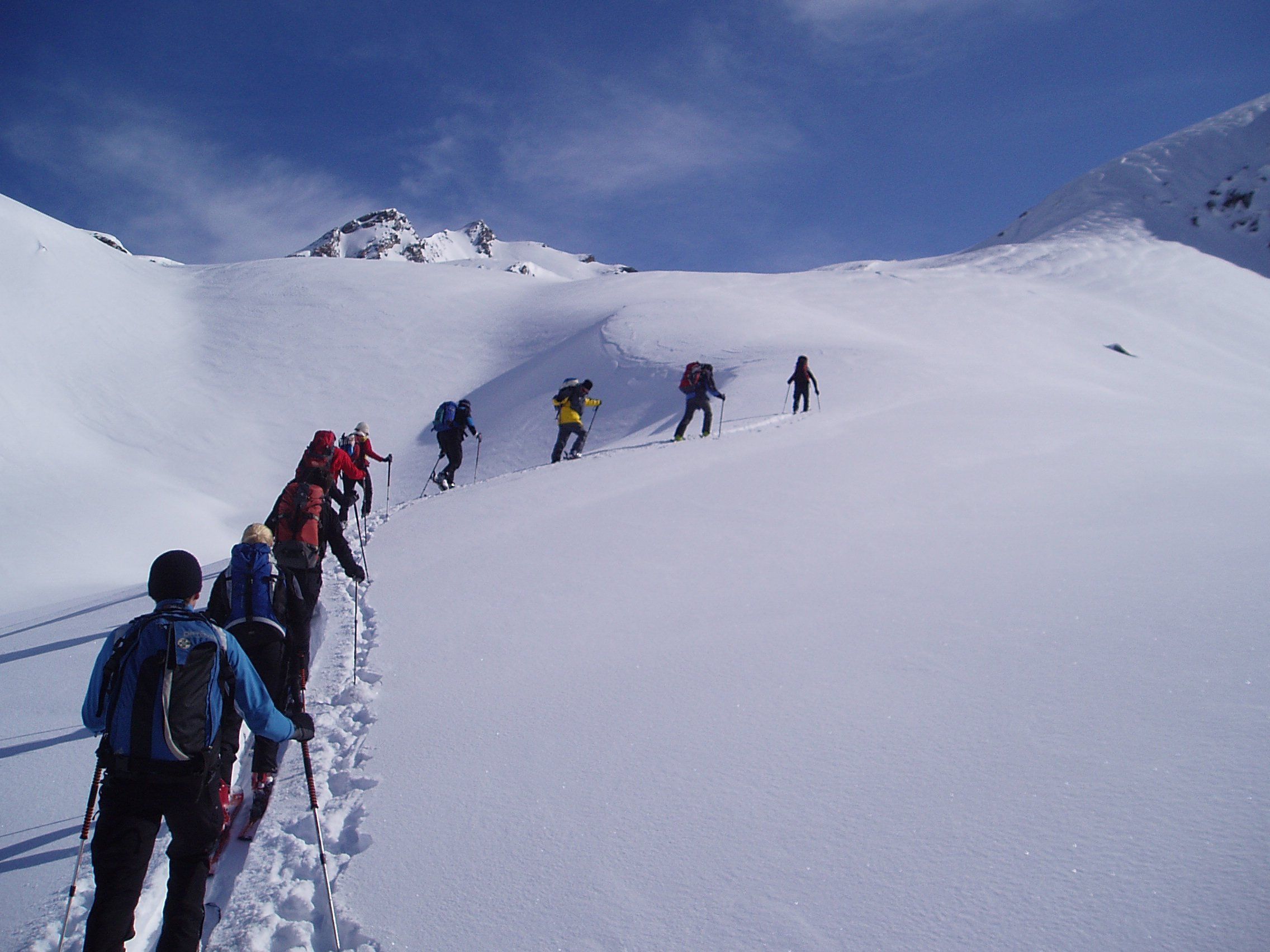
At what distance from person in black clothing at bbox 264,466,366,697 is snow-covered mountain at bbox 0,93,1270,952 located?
0.39 meters

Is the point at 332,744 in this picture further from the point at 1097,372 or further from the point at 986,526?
the point at 1097,372

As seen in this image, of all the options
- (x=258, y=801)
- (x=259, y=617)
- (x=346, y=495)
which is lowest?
(x=258, y=801)

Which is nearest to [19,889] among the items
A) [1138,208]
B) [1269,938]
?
[1269,938]

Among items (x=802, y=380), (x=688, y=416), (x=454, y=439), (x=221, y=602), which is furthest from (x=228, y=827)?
(x=802, y=380)

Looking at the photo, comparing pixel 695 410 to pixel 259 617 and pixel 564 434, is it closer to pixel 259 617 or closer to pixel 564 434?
pixel 564 434

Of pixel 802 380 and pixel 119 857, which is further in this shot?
pixel 802 380

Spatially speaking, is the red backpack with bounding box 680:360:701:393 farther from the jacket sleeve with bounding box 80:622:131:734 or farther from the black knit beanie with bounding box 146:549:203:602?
the jacket sleeve with bounding box 80:622:131:734

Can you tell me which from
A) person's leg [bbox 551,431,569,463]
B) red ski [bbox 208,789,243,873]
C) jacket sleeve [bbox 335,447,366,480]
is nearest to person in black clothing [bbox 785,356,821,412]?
person's leg [bbox 551,431,569,463]

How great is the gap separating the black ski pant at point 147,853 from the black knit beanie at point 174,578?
0.69 metres

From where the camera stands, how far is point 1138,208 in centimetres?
5200

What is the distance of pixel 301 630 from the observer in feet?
16.3

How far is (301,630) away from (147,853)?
7.48 ft

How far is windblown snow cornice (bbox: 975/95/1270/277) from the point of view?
49.1 metres

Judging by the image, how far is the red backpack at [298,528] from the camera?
5.14 metres
